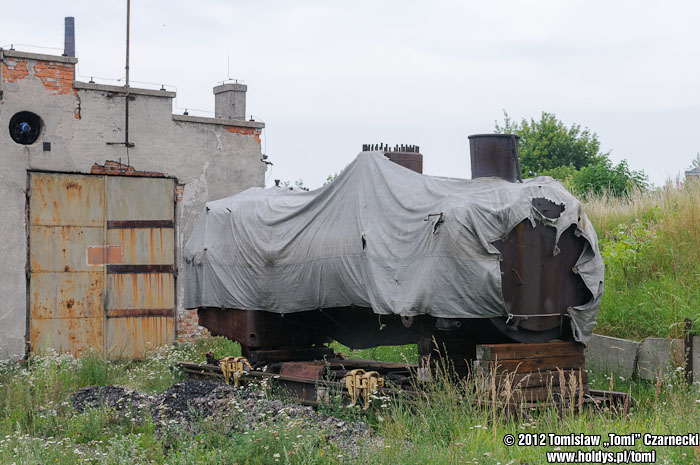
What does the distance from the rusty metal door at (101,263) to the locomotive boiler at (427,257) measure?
16.0ft

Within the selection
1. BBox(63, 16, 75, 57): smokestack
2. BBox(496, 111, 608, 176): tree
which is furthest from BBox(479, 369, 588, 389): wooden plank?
BBox(496, 111, 608, 176): tree

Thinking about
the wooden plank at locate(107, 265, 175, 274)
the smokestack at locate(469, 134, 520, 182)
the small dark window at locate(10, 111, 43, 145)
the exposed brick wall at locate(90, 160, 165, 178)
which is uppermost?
the small dark window at locate(10, 111, 43, 145)

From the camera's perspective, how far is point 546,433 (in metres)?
7.13

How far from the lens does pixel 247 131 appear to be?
17.3m

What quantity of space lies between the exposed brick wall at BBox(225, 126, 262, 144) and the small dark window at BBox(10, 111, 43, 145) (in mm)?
3784

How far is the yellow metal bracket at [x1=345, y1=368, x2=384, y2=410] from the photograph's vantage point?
357 inches

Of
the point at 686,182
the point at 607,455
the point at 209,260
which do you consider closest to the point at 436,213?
the point at 607,455

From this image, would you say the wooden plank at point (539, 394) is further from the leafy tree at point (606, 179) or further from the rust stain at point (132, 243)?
the leafy tree at point (606, 179)

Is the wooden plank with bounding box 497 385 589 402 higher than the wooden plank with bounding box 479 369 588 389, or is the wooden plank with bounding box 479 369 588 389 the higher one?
the wooden plank with bounding box 479 369 588 389

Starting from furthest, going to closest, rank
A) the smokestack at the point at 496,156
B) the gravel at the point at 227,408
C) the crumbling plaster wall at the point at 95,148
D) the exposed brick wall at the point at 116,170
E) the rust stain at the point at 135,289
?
the rust stain at the point at 135,289 → the exposed brick wall at the point at 116,170 → the crumbling plaster wall at the point at 95,148 → the smokestack at the point at 496,156 → the gravel at the point at 227,408

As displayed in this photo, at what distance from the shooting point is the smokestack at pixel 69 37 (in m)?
16.4

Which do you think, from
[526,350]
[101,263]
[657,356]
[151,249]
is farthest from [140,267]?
[657,356]

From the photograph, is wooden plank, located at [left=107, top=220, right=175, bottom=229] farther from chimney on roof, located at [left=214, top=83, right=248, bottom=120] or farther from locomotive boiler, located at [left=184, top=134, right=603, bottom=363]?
locomotive boiler, located at [left=184, top=134, right=603, bottom=363]

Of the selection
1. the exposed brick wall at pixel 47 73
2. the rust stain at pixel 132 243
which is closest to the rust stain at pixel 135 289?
the rust stain at pixel 132 243
